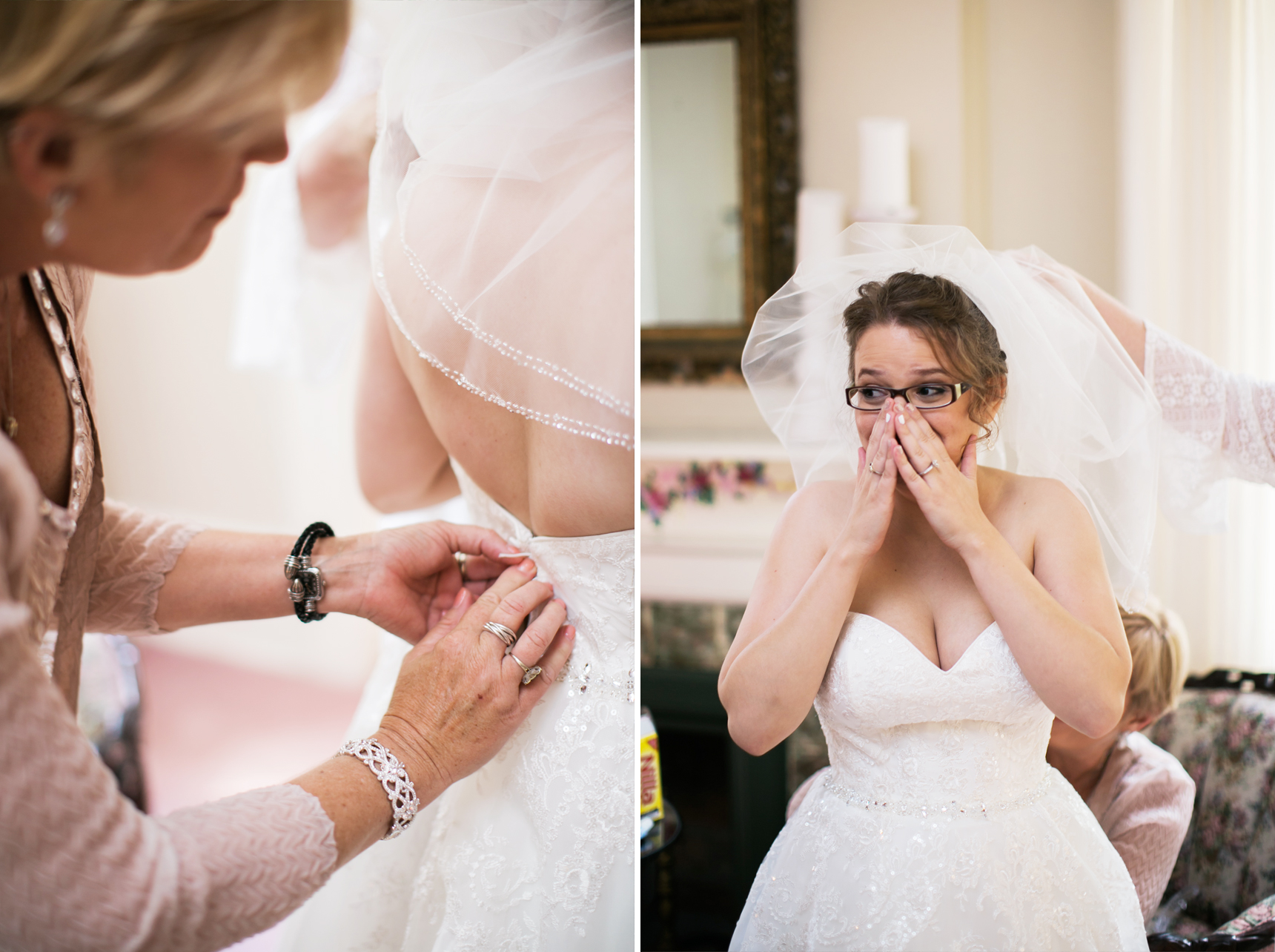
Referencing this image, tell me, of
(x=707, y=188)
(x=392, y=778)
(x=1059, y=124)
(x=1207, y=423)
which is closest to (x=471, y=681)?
(x=392, y=778)

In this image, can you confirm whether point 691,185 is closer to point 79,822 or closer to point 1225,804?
point 1225,804

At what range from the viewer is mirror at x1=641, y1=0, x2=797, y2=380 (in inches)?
81.1

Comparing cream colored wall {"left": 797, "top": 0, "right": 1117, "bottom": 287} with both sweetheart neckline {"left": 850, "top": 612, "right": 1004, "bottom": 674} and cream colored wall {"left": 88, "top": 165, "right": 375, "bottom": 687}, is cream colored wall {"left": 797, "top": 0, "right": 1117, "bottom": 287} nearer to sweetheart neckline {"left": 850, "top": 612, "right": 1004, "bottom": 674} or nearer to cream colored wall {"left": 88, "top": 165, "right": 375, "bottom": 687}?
sweetheart neckline {"left": 850, "top": 612, "right": 1004, "bottom": 674}

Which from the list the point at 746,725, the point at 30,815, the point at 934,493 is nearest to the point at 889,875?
the point at 746,725

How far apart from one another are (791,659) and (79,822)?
0.66 m

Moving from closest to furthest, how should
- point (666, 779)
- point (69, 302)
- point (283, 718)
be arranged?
point (69, 302) < point (283, 718) < point (666, 779)

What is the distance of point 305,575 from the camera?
1002mm

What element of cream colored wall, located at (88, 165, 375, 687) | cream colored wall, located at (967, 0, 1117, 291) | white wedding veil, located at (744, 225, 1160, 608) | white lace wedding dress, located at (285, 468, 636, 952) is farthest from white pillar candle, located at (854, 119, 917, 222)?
cream colored wall, located at (88, 165, 375, 687)

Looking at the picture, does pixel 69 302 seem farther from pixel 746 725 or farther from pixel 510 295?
pixel 746 725

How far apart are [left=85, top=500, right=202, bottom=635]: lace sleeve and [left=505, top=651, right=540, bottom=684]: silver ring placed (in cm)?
42

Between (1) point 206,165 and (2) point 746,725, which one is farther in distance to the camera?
(2) point 746,725

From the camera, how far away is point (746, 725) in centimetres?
99

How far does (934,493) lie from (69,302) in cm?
86

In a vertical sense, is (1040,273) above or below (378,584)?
above
